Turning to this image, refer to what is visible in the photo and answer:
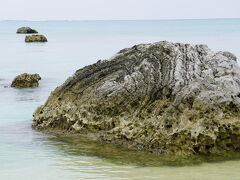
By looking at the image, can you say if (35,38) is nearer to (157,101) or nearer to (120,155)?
(157,101)

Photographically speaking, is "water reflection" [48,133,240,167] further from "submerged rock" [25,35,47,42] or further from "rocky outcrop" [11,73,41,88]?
"submerged rock" [25,35,47,42]

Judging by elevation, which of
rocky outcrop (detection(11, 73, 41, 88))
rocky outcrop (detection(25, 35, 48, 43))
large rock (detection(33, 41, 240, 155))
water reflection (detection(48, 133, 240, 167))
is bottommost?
water reflection (detection(48, 133, 240, 167))

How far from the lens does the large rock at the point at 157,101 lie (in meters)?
8.63

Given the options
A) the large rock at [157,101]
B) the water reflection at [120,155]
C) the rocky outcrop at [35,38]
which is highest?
the rocky outcrop at [35,38]

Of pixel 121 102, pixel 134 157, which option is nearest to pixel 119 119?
pixel 121 102

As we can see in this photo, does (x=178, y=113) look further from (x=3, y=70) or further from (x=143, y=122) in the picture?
(x=3, y=70)

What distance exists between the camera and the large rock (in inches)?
340

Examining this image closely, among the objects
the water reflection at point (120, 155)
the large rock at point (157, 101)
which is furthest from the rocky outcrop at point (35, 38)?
the water reflection at point (120, 155)

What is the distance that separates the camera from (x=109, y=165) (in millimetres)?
8398

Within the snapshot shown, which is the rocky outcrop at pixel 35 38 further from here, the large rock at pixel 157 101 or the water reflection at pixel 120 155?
the water reflection at pixel 120 155

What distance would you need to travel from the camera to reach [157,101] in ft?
30.7

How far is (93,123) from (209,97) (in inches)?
97.9

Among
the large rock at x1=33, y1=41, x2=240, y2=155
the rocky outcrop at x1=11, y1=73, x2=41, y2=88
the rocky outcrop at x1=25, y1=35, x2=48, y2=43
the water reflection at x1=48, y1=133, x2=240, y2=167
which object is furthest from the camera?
the rocky outcrop at x1=25, y1=35, x2=48, y2=43

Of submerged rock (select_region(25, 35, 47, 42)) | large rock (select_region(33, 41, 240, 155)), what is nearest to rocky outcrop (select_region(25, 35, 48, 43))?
submerged rock (select_region(25, 35, 47, 42))
